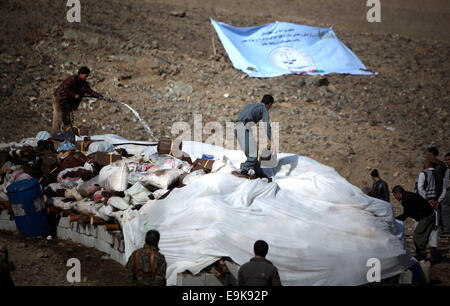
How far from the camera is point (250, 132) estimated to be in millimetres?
5703

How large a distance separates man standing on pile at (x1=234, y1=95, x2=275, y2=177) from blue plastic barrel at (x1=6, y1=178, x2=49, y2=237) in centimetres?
232

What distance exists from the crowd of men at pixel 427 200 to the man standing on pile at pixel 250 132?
1.57 metres

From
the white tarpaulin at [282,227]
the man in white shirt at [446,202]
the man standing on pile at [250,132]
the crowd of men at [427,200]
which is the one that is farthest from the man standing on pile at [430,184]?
the man standing on pile at [250,132]

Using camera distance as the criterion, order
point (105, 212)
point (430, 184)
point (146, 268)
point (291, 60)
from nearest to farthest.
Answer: point (146, 268)
point (105, 212)
point (430, 184)
point (291, 60)

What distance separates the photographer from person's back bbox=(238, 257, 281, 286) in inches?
Answer: 123

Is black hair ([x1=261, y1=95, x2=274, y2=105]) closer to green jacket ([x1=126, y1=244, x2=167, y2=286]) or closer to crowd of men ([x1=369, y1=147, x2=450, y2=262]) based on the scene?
crowd of men ([x1=369, y1=147, x2=450, y2=262])

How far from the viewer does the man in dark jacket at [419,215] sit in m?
5.18

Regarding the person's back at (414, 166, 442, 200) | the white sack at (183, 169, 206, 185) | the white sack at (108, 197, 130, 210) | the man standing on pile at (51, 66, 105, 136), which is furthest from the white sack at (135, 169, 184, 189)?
the person's back at (414, 166, 442, 200)

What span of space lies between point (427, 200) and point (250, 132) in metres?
2.58

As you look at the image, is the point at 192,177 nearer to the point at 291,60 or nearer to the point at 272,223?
the point at 272,223

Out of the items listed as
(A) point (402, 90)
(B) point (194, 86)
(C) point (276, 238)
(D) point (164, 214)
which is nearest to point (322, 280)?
(C) point (276, 238)

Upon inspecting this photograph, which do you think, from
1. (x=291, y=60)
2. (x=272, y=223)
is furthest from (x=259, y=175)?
(x=291, y=60)

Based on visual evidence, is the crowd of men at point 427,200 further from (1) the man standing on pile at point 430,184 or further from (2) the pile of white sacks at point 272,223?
(2) the pile of white sacks at point 272,223

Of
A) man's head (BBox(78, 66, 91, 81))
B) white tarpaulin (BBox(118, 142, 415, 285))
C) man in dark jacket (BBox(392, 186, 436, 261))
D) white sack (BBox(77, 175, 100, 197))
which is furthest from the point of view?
man's head (BBox(78, 66, 91, 81))
